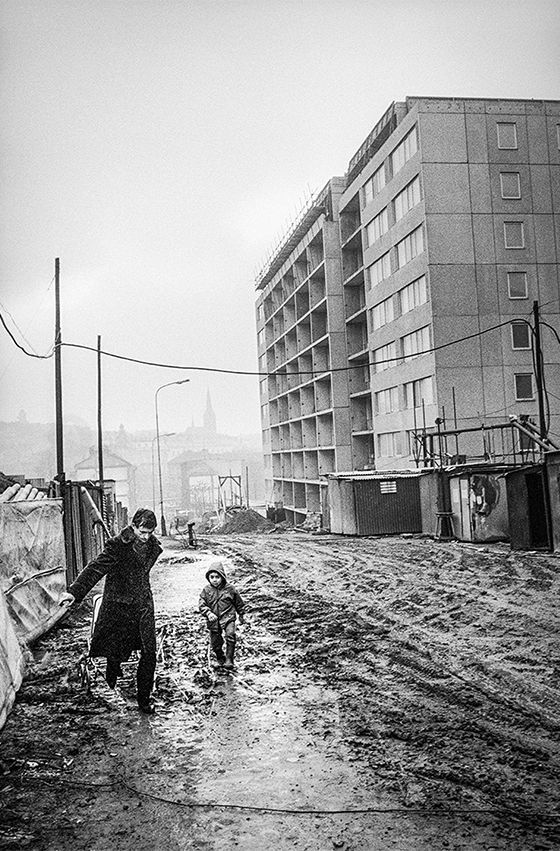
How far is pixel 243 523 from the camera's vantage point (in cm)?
4409

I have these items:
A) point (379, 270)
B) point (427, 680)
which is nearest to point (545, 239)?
point (379, 270)

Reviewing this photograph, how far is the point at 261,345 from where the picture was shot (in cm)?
7588

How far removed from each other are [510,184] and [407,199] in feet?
15.5

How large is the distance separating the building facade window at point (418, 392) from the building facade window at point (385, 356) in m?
1.65

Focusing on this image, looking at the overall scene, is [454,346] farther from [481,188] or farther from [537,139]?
[537,139]

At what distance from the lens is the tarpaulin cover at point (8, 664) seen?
6.97m

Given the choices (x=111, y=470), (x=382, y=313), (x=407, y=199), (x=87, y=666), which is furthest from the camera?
(x=111, y=470)

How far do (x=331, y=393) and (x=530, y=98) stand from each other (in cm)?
2059

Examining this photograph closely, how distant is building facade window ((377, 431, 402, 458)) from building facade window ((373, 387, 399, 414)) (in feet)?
3.95

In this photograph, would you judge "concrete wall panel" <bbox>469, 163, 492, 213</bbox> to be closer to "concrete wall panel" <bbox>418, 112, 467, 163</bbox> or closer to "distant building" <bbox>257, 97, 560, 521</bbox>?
"distant building" <bbox>257, 97, 560, 521</bbox>

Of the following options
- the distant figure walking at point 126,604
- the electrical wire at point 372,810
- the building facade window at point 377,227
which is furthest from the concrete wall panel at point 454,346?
the electrical wire at point 372,810

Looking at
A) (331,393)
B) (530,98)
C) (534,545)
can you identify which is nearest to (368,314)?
(331,393)

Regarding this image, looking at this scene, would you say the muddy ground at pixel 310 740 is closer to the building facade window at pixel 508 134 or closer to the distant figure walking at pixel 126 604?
the distant figure walking at pixel 126 604

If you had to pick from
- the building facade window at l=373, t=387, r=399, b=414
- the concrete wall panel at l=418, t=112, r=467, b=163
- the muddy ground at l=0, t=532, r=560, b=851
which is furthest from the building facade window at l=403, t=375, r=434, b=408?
the muddy ground at l=0, t=532, r=560, b=851
